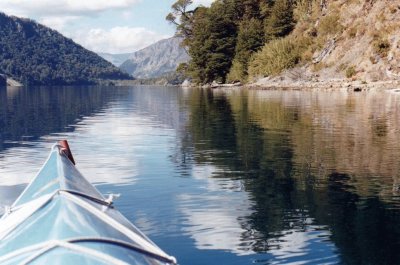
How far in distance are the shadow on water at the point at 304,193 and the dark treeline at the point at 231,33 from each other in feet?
271

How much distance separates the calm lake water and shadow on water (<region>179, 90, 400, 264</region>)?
31mm

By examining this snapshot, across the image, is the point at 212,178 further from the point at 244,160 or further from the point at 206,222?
the point at 206,222

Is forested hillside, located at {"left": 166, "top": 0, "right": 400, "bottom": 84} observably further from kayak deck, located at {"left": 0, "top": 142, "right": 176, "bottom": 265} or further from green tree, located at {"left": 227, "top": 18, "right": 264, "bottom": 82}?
kayak deck, located at {"left": 0, "top": 142, "right": 176, "bottom": 265}

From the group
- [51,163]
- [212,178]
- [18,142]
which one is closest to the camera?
[51,163]

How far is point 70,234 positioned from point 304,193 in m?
10.3

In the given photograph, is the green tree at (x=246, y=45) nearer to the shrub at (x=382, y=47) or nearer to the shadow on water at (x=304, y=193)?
the shrub at (x=382, y=47)

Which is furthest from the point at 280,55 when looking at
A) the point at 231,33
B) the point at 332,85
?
the point at 231,33

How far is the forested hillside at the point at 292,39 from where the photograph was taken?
7919 cm

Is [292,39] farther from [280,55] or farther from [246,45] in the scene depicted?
[246,45]

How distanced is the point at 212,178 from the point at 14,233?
10.8m

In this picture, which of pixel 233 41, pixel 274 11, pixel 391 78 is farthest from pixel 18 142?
pixel 233 41

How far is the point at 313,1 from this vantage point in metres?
105

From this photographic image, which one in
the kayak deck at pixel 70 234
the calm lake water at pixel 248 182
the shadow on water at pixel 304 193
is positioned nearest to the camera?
the kayak deck at pixel 70 234

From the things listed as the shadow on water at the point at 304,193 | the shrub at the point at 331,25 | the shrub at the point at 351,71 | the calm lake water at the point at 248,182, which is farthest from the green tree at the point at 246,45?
the shadow on water at the point at 304,193
